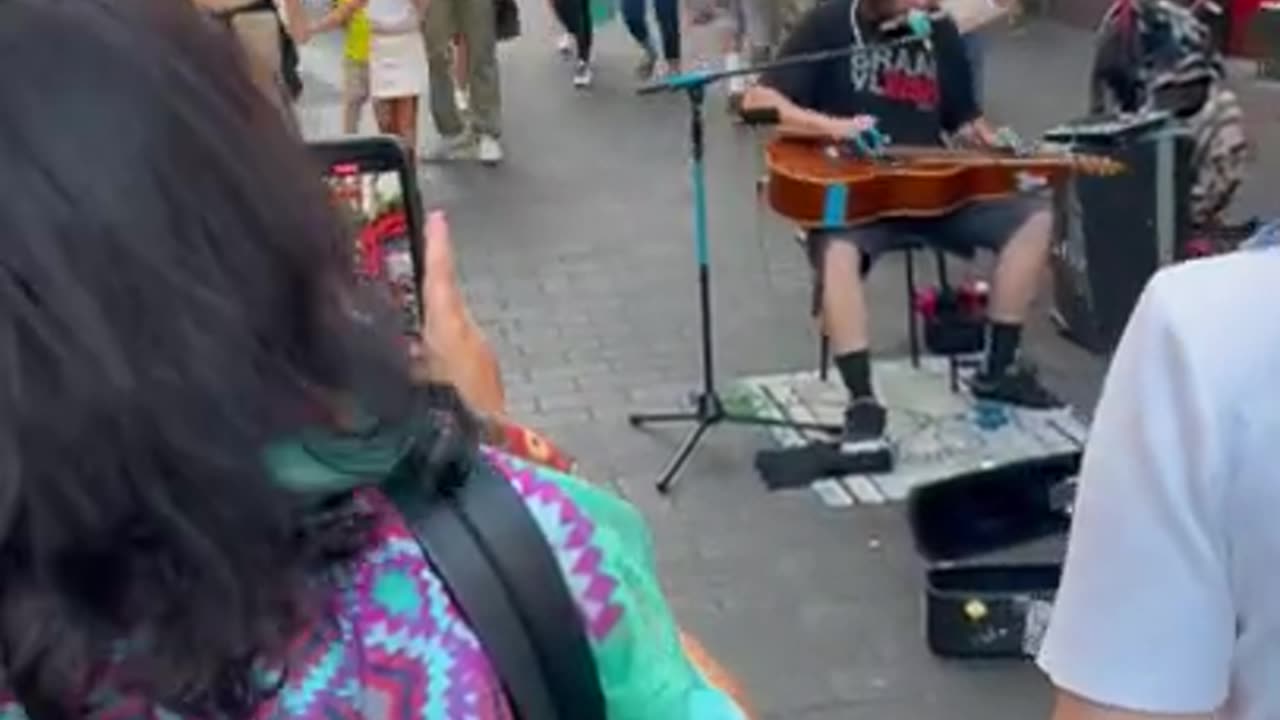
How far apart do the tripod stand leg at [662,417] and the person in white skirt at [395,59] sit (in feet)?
11.5

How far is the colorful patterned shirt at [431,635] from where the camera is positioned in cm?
109

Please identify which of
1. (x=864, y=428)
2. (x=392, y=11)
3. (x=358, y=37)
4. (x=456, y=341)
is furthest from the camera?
(x=358, y=37)

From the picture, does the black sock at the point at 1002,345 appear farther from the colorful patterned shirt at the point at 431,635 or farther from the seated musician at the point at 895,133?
the colorful patterned shirt at the point at 431,635

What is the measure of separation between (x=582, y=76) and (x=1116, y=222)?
6.60m

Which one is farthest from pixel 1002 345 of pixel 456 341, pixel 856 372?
pixel 456 341

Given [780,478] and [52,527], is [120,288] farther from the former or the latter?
[780,478]

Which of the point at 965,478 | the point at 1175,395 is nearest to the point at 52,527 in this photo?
the point at 1175,395

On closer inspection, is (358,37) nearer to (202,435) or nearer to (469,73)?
(469,73)

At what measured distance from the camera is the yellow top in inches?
357

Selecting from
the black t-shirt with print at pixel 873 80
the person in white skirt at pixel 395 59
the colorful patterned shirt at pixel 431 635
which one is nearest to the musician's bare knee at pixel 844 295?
the black t-shirt with print at pixel 873 80

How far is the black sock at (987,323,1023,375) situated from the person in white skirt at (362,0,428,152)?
3.92 meters

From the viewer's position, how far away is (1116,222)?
229 inches

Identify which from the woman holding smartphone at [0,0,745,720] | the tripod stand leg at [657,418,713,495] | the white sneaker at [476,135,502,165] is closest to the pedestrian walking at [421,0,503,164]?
the white sneaker at [476,135,502,165]

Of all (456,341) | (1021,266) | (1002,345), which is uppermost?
(456,341)
